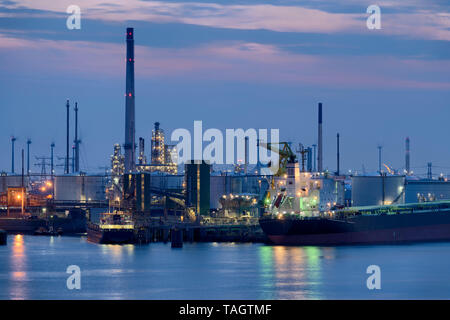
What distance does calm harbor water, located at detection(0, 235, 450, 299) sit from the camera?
5356 cm

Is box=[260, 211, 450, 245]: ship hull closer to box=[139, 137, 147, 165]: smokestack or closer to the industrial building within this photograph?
the industrial building

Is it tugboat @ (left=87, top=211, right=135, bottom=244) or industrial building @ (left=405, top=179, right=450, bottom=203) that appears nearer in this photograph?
tugboat @ (left=87, top=211, right=135, bottom=244)

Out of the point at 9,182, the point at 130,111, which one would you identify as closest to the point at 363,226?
the point at 130,111

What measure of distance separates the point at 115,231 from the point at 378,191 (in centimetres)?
2206

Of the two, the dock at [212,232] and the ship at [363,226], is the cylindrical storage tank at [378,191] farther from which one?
the dock at [212,232]

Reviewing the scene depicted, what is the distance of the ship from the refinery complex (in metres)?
0.58

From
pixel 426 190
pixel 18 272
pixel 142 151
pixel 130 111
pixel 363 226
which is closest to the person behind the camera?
pixel 18 272

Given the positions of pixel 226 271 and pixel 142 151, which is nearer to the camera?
pixel 226 271

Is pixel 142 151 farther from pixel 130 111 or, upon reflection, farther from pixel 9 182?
pixel 9 182

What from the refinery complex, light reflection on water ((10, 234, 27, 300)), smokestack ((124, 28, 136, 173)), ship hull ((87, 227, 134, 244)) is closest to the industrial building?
the refinery complex

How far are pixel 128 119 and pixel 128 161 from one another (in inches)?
144


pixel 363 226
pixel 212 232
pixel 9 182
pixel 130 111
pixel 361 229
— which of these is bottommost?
pixel 212 232

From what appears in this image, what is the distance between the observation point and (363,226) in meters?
76.2
